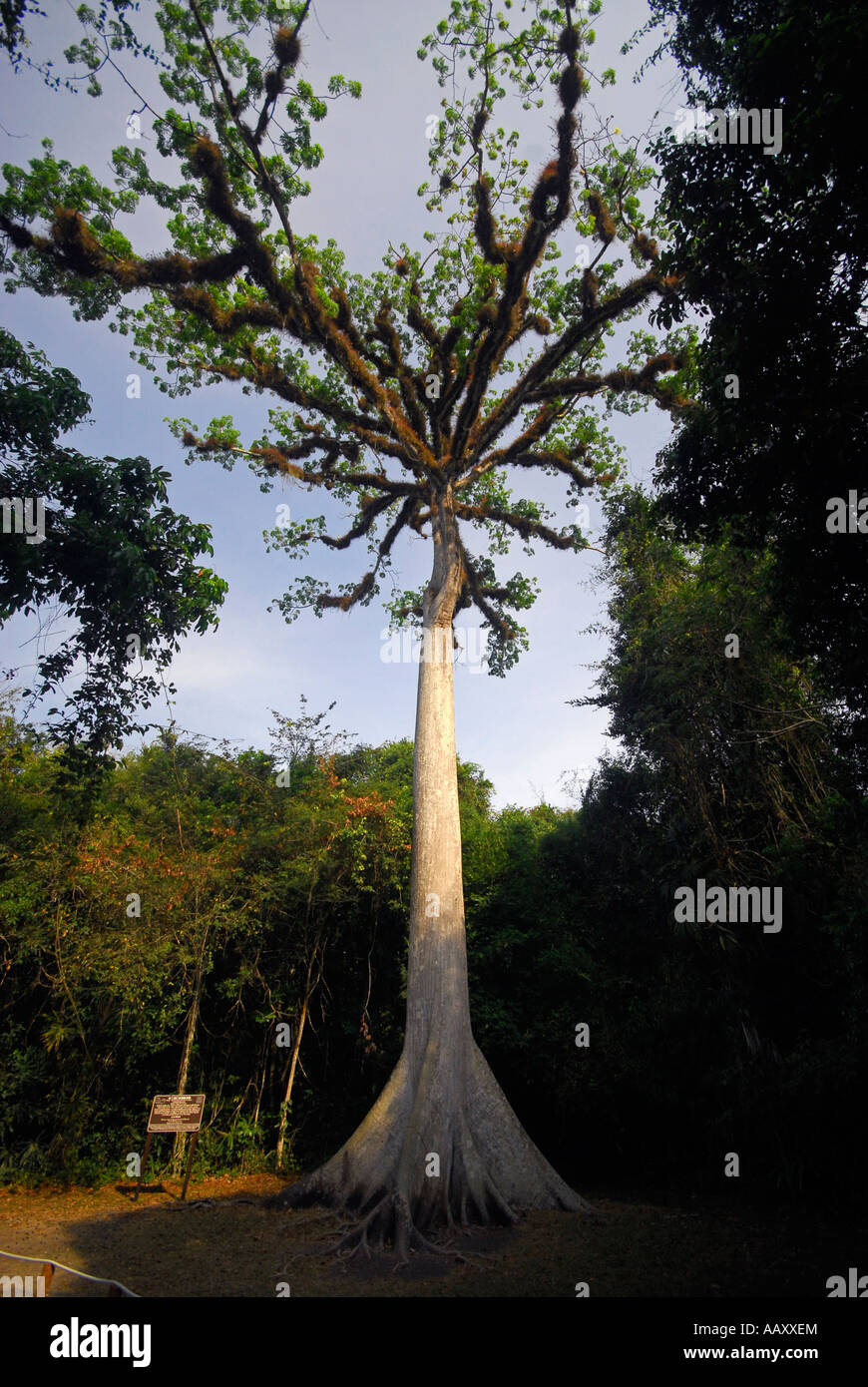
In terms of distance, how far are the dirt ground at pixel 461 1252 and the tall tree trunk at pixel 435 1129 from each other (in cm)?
26

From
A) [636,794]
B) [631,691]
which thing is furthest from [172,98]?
[636,794]

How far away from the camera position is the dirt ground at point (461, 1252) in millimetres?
4609

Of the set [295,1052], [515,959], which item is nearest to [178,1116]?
[295,1052]

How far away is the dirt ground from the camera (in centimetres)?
461

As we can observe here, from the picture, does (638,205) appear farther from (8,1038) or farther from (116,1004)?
(8,1038)

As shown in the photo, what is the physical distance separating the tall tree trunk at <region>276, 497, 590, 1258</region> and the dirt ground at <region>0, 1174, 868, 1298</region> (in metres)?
0.26

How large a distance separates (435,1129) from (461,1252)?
1.05 metres

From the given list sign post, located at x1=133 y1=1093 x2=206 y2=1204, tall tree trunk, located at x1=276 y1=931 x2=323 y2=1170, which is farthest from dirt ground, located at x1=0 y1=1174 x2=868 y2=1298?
tall tree trunk, located at x1=276 y1=931 x2=323 y2=1170

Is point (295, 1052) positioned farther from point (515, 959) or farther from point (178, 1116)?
point (515, 959)

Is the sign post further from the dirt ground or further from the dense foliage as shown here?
the dense foliage

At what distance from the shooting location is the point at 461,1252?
518cm

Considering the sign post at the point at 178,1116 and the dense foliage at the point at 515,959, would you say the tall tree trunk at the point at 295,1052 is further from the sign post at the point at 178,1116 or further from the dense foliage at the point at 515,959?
the sign post at the point at 178,1116

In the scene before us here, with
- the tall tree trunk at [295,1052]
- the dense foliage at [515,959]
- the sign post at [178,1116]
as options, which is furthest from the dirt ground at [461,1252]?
the tall tree trunk at [295,1052]

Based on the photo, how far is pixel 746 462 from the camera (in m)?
5.13
